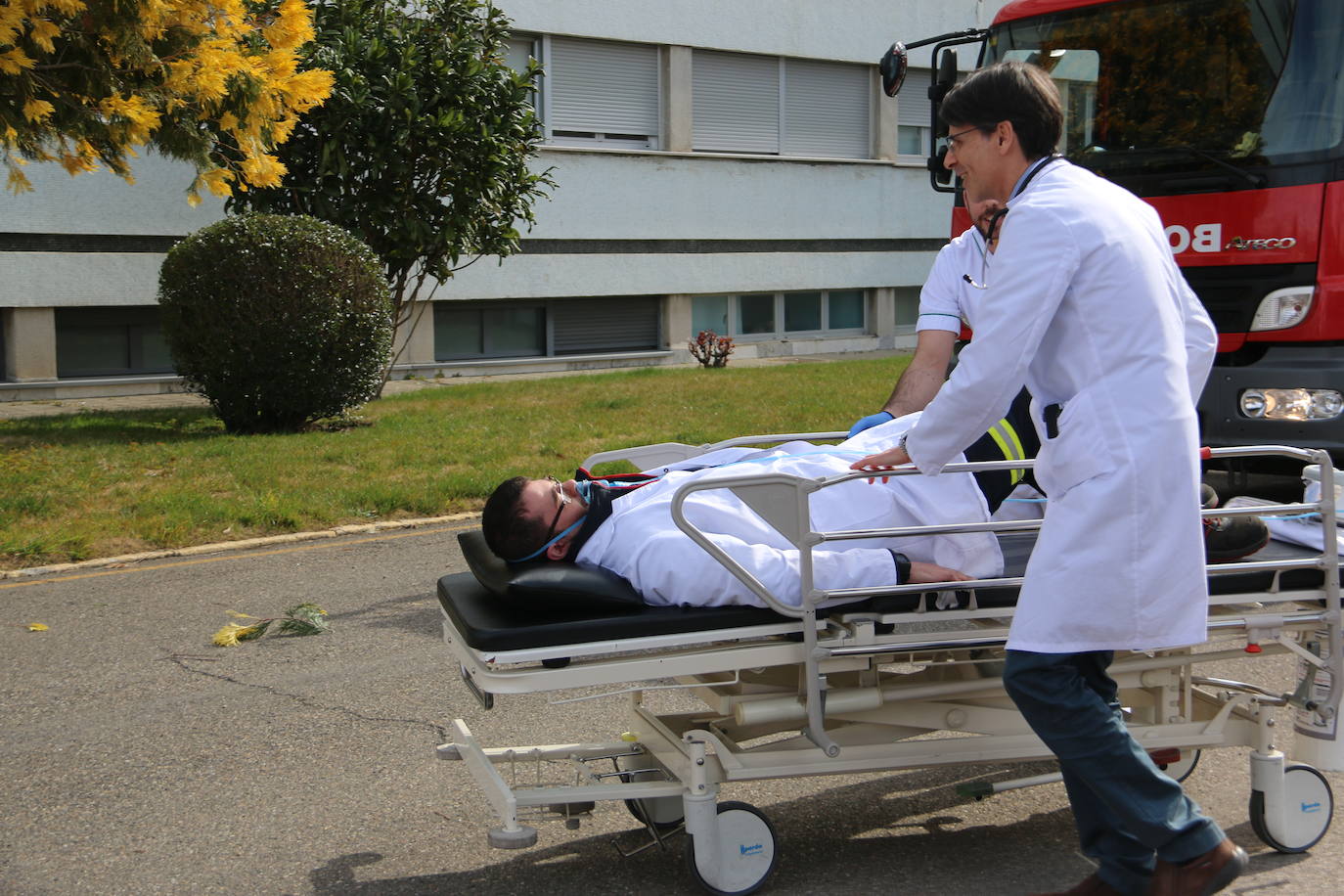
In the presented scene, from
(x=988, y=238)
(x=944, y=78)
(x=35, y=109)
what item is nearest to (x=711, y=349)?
(x=944, y=78)

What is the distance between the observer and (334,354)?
40.2ft

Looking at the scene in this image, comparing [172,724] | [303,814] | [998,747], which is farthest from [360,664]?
[998,747]

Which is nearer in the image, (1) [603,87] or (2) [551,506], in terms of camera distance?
(2) [551,506]

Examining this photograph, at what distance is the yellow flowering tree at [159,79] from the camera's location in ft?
26.2

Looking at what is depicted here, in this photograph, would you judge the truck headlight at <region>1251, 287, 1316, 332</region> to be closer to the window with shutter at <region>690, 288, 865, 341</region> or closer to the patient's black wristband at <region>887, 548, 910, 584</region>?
A: the patient's black wristband at <region>887, 548, 910, 584</region>

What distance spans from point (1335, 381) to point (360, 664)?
462 centimetres

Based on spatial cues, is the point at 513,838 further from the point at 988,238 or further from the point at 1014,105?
the point at 988,238

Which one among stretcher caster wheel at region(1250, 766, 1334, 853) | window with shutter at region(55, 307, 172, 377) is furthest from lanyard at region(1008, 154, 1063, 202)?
window with shutter at region(55, 307, 172, 377)

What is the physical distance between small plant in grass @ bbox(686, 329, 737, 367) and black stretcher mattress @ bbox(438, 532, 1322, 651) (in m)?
16.4

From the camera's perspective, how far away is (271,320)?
1198 cm

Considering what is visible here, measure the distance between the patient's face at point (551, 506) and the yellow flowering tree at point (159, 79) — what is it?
5.07 metres

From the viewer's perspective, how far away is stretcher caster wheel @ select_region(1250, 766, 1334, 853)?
390cm

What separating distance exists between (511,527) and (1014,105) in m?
1.81

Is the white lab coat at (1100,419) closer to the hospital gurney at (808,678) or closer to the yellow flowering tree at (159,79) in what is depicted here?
the hospital gurney at (808,678)
